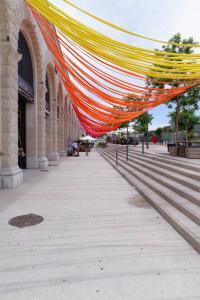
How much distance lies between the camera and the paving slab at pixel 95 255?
9.43ft

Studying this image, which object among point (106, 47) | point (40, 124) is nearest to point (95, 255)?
point (106, 47)

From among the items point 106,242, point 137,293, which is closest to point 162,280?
point 137,293

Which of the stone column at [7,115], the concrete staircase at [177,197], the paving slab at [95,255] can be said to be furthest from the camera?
the stone column at [7,115]

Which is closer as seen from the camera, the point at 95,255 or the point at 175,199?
the point at 95,255

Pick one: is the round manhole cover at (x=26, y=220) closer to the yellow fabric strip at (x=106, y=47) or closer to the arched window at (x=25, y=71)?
the yellow fabric strip at (x=106, y=47)

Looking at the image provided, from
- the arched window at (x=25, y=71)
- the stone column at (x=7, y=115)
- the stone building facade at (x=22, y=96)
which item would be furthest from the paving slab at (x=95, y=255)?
the arched window at (x=25, y=71)

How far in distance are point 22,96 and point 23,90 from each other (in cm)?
132

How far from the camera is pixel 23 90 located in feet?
38.6

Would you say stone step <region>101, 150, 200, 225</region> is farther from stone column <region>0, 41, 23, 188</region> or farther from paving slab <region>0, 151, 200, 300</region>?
stone column <region>0, 41, 23, 188</region>

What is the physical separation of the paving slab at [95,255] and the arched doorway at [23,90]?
23.9 feet

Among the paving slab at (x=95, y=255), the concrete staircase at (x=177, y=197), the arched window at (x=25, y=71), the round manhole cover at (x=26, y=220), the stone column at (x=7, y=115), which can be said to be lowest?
the paving slab at (x=95, y=255)

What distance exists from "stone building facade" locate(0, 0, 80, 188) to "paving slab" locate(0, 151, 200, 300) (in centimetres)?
321

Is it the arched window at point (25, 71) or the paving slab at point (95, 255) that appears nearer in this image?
the paving slab at point (95, 255)

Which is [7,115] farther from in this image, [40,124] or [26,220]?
[40,124]
